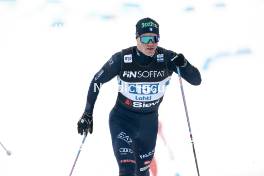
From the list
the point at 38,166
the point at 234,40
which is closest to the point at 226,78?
the point at 234,40

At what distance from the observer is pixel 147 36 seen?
472cm

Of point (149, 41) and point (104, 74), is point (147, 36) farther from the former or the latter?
point (104, 74)

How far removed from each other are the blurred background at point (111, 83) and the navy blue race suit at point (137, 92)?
1495mm

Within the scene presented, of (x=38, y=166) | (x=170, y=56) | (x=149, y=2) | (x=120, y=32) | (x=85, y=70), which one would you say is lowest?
(x=38, y=166)

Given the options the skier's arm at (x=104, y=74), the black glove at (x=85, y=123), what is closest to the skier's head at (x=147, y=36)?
the skier's arm at (x=104, y=74)

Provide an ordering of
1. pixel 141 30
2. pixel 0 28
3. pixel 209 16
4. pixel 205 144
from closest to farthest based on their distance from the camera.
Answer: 1. pixel 141 30
2. pixel 205 144
3. pixel 0 28
4. pixel 209 16

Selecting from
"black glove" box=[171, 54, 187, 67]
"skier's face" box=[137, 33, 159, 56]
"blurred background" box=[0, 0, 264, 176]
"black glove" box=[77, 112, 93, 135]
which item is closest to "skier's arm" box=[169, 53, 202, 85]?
A: "black glove" box=[171, 54, 187, 67]

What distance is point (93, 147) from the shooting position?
7137mm

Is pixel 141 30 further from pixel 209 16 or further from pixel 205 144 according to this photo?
pixel 209 16

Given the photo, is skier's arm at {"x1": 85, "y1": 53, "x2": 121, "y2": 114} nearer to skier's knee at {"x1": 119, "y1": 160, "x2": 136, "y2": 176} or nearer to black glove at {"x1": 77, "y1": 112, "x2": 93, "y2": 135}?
black glove at {"x1": 77, "y1": 112, "x2": 93, "y2": 135}

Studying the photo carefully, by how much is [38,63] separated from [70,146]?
8.22 ft

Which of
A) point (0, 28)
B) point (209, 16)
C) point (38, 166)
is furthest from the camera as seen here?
point (209, 16)

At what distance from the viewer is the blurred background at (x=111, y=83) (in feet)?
22.3

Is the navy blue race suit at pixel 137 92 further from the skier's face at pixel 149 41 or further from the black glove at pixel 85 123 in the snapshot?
the skier's face at pixel 149 41
